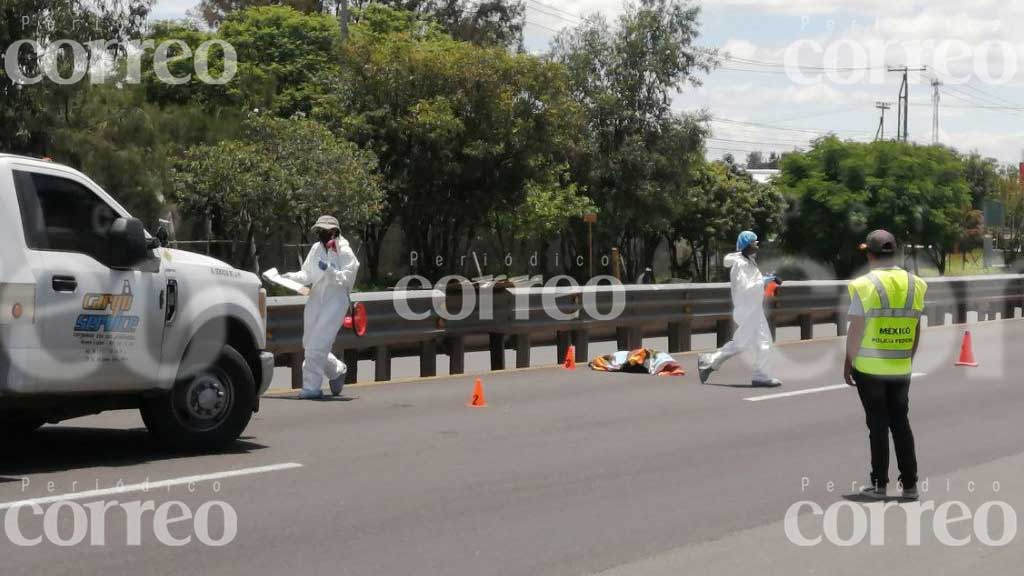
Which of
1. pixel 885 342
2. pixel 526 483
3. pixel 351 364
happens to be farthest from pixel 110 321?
pixel 351 364

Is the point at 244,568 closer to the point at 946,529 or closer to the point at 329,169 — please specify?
the point at 946,529

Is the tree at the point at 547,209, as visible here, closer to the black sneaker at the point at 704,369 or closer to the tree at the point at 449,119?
the tree at the point at 449,119

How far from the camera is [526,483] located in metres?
9.09

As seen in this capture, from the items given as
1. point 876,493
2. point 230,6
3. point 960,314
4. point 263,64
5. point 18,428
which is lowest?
point 960,314

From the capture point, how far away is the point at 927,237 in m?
55.5

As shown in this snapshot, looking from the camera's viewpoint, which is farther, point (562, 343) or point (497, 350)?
point (562, 343)

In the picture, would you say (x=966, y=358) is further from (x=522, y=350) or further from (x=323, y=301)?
(x=323, y=301)

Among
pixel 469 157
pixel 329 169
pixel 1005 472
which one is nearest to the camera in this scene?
pixel 1005 472

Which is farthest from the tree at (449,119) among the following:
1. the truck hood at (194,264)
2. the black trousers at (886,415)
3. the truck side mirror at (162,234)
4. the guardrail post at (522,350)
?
the black trousers at (886,415)

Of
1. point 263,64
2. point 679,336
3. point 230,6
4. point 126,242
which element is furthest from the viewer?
point 230,6

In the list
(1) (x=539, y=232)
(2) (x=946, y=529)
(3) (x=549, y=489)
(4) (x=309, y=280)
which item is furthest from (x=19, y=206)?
(1) (x=539, y=232)

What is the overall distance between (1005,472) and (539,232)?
36276 millimetres

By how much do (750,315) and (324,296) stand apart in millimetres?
5041

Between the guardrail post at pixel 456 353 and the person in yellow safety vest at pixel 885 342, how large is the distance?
29.8ft
